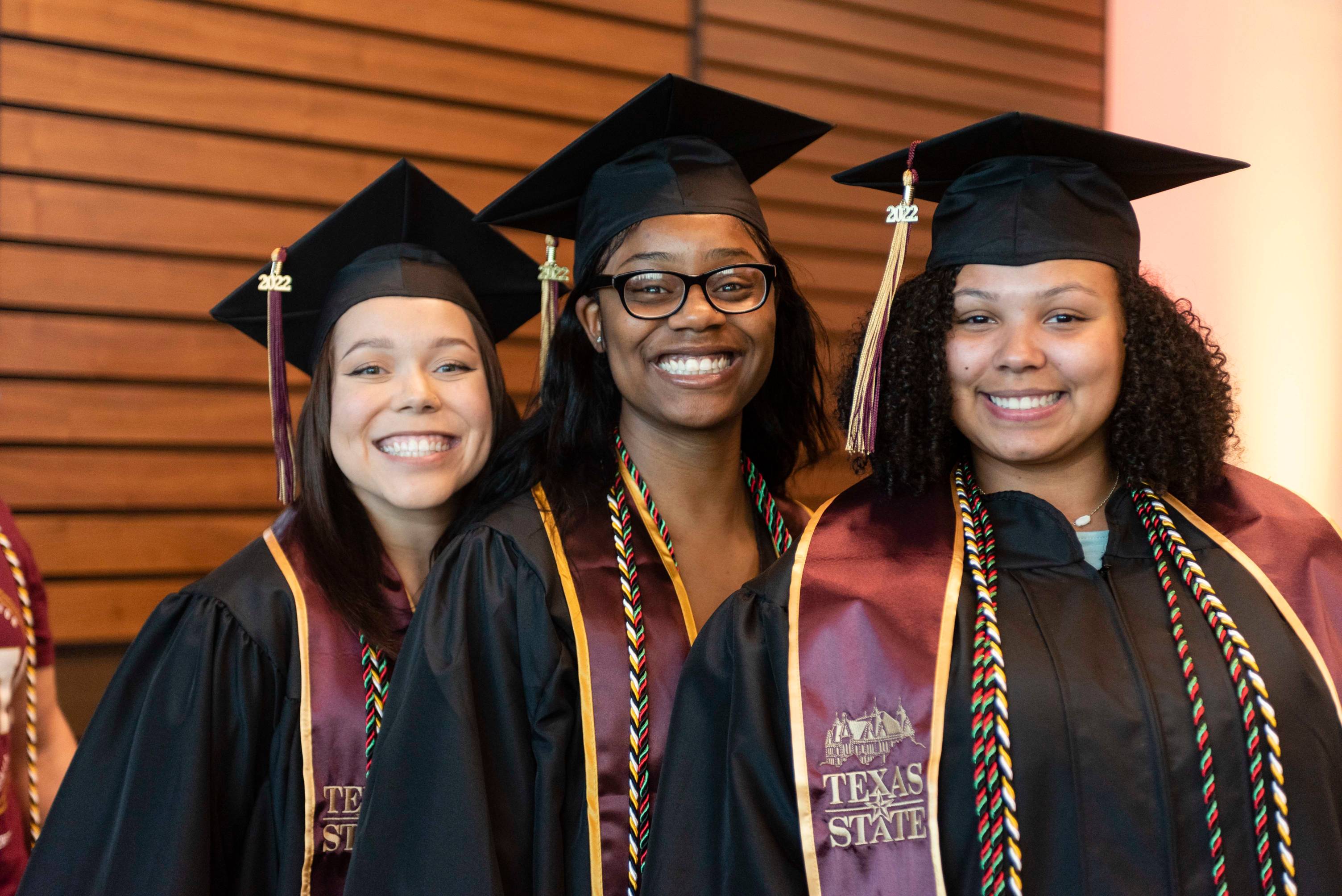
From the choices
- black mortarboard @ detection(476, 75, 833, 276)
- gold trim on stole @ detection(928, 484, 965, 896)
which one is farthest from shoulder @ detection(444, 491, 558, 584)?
gold trim on stole @ detection(928, 484, 965, 896)

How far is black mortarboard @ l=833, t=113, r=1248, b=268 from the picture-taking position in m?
1.41

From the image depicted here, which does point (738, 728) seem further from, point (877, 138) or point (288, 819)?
point (877, 138)

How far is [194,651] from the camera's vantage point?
169 cm

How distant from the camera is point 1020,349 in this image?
138cm

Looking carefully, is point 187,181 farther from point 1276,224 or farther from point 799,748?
point 1276,224

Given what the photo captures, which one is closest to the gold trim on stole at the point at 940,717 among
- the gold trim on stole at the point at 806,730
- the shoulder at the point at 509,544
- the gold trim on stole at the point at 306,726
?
the gold trim on stole at the point at 806,730

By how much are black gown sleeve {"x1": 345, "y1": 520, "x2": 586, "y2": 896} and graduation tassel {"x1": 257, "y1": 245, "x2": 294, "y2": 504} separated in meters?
0.58

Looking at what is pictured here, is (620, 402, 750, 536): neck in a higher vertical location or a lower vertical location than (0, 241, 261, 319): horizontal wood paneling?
lower

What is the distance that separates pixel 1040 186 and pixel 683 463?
0.71 m

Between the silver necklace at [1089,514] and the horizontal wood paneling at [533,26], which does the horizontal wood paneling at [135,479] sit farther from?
the silver necklace at [1089,514]

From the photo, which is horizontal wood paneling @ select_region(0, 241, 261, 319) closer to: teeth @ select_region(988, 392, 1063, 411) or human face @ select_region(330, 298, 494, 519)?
human face @ select_region(330, 298, 494, 519)

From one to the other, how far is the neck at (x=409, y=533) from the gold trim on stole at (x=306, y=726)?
0.63 feet

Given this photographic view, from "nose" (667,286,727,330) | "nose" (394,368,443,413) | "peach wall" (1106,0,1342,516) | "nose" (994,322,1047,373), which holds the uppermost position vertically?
"peach wall" (1106,0,1342,516)

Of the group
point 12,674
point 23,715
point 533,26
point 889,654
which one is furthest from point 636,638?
point 533,26
